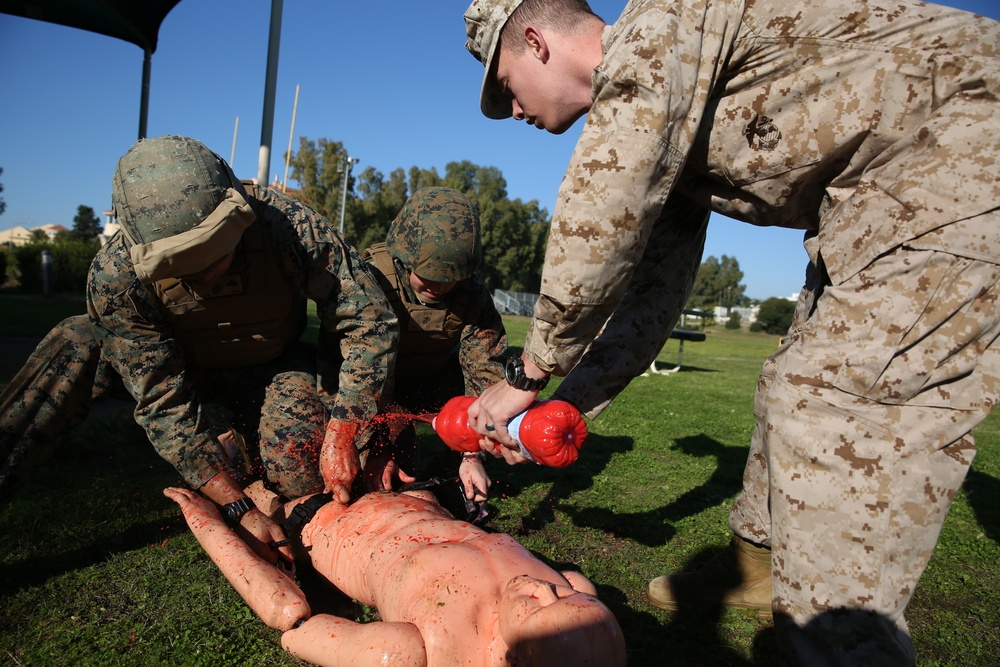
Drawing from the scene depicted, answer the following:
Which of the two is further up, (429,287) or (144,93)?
(144,93)

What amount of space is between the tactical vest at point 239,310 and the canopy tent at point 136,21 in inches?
139

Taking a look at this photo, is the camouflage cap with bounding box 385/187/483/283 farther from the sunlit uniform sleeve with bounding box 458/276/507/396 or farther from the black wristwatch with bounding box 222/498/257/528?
the black wristwatch with bounding box 222/498/257/528

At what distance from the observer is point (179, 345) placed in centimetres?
394

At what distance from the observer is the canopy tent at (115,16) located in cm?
799

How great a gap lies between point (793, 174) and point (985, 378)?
0.74 metres

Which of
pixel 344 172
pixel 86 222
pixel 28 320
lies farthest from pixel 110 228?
pixel 28 320

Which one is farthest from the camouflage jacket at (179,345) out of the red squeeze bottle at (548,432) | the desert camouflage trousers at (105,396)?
the red squeeze bottle at (548,432)

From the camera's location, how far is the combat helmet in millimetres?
3145

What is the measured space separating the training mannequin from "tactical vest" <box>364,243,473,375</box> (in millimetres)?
1472

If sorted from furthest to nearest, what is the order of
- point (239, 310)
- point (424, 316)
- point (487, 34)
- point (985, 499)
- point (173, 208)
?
point (985, 499) → point (424, 316) → point (239, 310) → point (173, 208) → point (487, 34)

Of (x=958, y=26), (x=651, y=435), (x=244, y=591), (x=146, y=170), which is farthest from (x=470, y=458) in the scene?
(x=651, y=435)

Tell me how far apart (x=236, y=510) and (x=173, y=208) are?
1473 mm

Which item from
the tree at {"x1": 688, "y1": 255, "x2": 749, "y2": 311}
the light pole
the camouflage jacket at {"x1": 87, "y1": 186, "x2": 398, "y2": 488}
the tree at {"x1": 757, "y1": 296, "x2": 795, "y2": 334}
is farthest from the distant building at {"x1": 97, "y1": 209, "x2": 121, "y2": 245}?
the tree at {"x1": 688, "y1": 255, "x2": 749, "y2": 311}

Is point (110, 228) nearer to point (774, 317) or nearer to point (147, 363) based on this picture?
point (774, 317)
